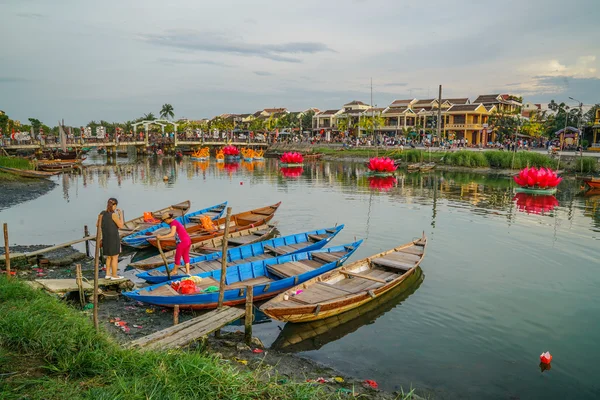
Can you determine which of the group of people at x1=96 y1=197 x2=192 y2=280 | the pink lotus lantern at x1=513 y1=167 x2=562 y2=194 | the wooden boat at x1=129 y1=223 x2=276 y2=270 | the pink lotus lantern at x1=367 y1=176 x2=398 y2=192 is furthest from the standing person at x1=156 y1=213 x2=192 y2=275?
the pink lotus lantern at x1=513 y1=167 x2=562 y2=194

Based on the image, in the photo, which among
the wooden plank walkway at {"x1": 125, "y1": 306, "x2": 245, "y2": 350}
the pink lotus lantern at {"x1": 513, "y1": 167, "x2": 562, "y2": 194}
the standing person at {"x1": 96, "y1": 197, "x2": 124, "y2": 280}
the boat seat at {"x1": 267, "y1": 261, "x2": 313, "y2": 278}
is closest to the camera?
the wooden plank walkway at {"x1": 125, "y1": 306, "x2": 245, "y2": 350}

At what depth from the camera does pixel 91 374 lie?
200 inches

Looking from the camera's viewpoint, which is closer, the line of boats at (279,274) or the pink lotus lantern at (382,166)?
the line of boats at (279,274)

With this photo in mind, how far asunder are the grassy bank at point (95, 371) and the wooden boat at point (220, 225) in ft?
26.1

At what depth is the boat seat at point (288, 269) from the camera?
1064 centimetres

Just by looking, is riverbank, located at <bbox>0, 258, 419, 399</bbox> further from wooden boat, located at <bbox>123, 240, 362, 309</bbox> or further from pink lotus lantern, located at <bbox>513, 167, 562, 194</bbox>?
pink lotus lantern, located at <bbox>513, 167, 562, 194</bbox>

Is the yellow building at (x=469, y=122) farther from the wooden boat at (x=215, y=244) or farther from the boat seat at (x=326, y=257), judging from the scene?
the boat seat at (x=326, y=257)

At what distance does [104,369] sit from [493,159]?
146ft

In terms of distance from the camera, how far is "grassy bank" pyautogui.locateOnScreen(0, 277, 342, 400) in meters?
4.52

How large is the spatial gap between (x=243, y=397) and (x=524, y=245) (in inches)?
580

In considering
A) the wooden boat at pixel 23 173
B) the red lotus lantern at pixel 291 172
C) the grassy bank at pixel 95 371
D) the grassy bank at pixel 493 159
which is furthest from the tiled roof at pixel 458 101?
the grassy bank at pixel 95 371

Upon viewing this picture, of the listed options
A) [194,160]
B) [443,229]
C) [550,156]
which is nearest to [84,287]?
[443,229]

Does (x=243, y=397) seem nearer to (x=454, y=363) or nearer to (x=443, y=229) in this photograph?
(x=454, y=363)

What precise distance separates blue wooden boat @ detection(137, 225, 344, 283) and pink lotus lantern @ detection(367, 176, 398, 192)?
17.9 meters
